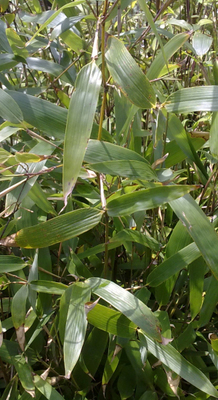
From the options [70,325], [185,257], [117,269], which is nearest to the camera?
[70,325]

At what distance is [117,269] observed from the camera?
73 centimetres

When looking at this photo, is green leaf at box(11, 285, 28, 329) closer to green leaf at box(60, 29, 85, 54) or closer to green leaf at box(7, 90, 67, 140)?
green leaf at box(7, 90, 67, 140)

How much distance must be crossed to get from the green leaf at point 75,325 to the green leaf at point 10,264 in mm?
115

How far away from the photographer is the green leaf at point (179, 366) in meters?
0.50

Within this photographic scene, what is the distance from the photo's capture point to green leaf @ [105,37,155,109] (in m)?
0.42

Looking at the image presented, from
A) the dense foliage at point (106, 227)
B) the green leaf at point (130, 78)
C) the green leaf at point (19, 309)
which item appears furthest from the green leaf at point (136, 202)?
the green leaf at point (19, 309)

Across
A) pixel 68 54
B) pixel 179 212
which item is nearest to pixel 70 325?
pixel 179 212

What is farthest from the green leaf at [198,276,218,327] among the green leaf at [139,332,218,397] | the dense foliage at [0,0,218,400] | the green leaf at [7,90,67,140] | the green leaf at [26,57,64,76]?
the green leaf at [26,57,64,76]

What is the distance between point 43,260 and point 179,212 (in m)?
0.28

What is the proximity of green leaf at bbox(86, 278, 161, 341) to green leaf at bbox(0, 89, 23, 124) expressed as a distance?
24cm

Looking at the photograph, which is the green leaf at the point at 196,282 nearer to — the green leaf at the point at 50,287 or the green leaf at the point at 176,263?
the green leaf at the point at 176,263

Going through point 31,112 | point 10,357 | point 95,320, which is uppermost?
point 31,112

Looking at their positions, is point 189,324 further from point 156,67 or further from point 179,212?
point 156,67

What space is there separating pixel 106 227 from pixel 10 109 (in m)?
0.20
